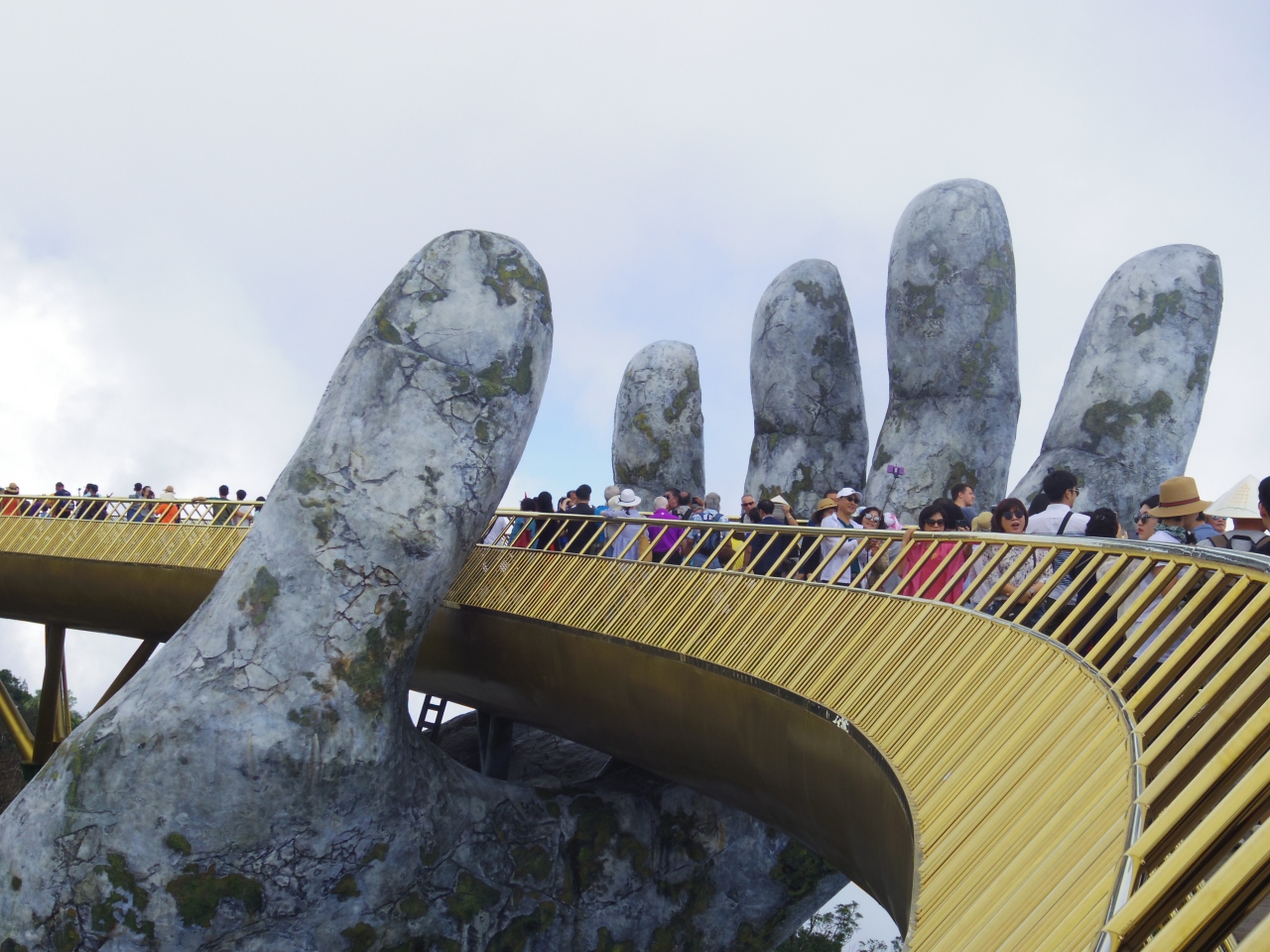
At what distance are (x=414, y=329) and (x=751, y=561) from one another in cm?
341

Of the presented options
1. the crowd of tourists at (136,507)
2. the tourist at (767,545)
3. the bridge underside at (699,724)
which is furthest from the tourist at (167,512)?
the tourist at (767,545)

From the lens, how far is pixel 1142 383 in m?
15.4

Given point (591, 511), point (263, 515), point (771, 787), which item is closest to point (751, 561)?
point (771, 787)

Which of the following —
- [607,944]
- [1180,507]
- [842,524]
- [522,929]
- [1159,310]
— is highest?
[1159,310]

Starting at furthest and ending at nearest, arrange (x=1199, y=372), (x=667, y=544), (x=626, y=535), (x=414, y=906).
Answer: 1. (x=1199, y=372)
2. (x=626, y=535)
3. (x=667, y=544)
4. (x=414, y=906)

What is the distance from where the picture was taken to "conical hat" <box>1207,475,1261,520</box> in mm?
5633

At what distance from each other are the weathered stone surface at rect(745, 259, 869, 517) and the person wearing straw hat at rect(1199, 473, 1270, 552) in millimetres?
13374

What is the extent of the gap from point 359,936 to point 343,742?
154 centimetres

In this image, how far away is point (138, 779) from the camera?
8.88 m

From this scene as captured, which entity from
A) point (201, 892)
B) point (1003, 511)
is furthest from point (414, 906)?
point (1003, 511)

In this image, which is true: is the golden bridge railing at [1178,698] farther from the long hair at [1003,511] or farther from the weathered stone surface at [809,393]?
the weathered stone surface at [809,393]

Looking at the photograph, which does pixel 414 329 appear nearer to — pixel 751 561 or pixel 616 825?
pixel 751 561

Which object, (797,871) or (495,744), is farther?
(495,744)

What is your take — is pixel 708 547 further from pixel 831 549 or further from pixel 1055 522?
pixel 1055 522
